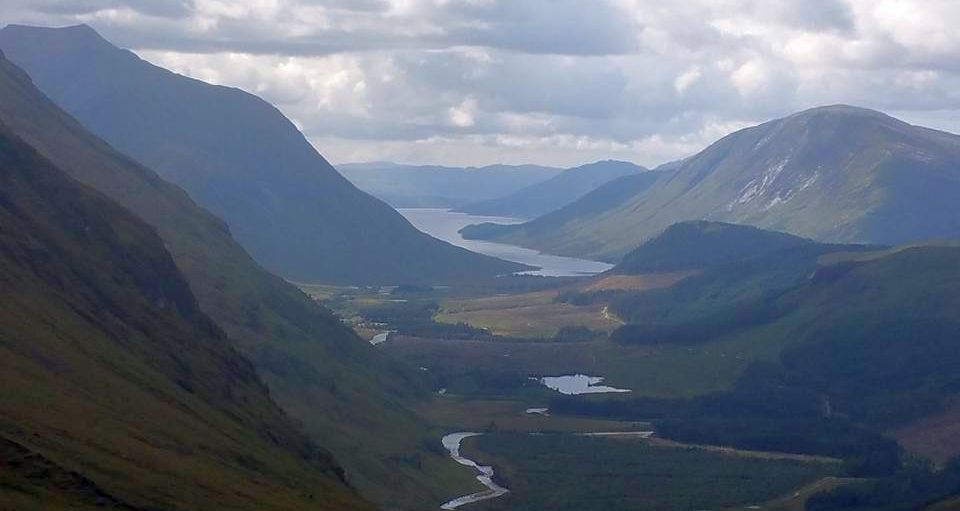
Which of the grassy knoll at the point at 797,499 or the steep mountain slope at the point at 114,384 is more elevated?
the steep mountain slope at the point at 114,384

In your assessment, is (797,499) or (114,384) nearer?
(114,384)

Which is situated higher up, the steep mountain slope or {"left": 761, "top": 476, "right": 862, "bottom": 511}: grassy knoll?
the steep mountain slope

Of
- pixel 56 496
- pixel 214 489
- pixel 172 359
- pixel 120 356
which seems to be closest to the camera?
pixel 56 496

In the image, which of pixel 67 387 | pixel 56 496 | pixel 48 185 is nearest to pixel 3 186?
pixel 48 185

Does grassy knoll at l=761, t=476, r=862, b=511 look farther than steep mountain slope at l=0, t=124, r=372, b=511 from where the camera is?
Yes

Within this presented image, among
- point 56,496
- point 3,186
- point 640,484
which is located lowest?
point 640,484

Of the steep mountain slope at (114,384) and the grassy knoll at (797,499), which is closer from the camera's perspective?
the steep mountain slope at (114,384)

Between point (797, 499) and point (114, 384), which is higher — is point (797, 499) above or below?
below

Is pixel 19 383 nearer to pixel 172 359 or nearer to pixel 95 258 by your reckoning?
pixel 172 359
